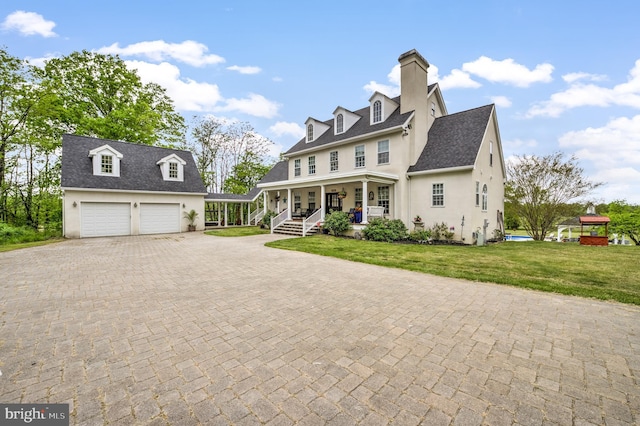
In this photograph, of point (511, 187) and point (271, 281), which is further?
point (511, 187)

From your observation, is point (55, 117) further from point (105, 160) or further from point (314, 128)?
point (314, 128)

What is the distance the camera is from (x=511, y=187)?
18.2 m

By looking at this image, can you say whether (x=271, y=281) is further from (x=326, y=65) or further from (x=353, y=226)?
(x=326, y=65)

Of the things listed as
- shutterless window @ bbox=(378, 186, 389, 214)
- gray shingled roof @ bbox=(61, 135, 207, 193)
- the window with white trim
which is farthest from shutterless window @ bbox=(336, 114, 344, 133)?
gray shingled roof @ bbox=(61, 135, 207, 193)

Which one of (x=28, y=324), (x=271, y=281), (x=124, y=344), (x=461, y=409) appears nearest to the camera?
(x=461, y=409)

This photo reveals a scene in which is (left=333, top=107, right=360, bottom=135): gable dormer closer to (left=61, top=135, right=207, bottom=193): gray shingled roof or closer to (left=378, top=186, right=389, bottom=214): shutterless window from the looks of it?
(left=378, top=186, right=389, bottom=214): shutterless window

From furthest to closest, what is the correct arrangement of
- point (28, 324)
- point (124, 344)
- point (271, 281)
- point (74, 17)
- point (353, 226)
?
1. point (353, 226)
2. point (74, 17)
3. point (271, 281)
4. point (28, 324)
5. point (124, 344)

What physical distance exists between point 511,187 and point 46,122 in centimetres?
3593

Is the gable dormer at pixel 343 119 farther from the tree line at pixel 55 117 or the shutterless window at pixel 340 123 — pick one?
the tree line at pixel 55 117

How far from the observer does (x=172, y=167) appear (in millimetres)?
20109

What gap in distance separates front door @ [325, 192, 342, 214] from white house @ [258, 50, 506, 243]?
0.31ft

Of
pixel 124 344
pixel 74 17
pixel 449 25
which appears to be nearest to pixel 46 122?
pixel 74 17

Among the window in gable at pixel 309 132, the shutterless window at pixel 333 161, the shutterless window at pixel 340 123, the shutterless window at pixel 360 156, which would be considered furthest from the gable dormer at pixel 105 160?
the shutterless window at pixel 360 156

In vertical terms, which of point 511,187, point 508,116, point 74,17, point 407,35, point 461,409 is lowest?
point 461,409
